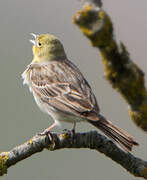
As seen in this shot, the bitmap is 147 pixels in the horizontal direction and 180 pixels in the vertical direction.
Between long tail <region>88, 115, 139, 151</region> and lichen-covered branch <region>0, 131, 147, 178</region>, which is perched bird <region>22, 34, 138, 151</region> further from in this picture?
lichen-covered branch <region>0, 131, 147, 178</region>

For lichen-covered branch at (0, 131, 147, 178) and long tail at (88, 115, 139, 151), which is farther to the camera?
long tail at (88, 115, 139, 151)

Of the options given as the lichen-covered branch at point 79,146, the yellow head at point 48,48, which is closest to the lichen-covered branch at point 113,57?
the lichen-covered branch at point 79,146

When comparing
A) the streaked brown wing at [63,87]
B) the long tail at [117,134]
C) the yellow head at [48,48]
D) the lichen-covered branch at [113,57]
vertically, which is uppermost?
the lichen-covered branch at [113,57]

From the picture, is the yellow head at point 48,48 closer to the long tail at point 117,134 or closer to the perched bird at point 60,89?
the perched bird at point 60,89

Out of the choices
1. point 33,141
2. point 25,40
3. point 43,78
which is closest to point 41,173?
point 43,78

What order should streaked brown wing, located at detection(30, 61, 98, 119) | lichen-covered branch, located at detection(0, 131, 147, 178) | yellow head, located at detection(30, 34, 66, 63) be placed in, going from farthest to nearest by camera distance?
yellow head, located at detection(30, 34, 66, 63) → streaked brown wing, located at detection(30, 61, 98, 119) → lichen-covered branch, located at detection(0, 131, 147, 178)

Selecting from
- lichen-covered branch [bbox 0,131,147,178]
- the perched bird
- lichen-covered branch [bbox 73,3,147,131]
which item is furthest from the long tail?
lichen-covered branch [bbox 73,3,147,131]
